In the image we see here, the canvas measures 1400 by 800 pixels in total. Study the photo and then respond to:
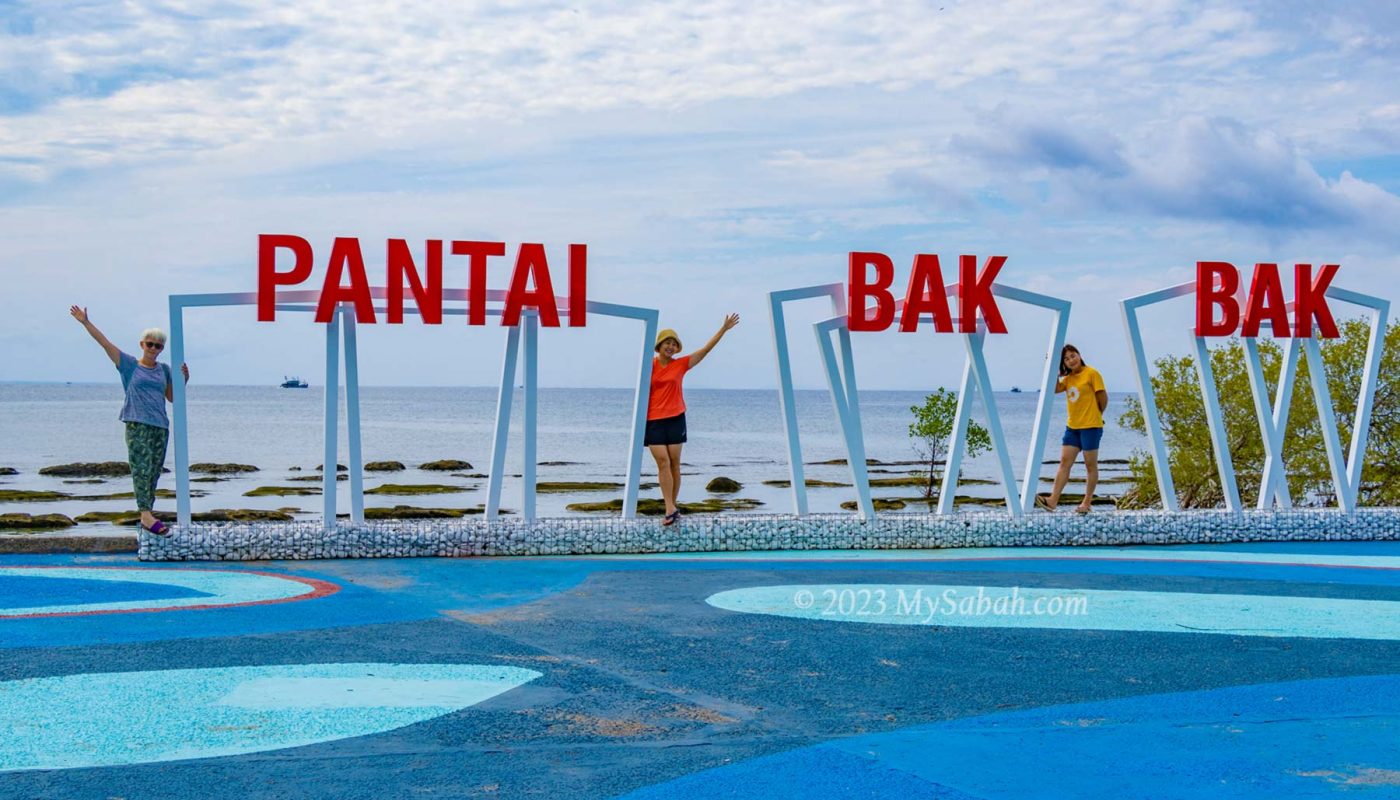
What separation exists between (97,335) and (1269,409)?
12.0m

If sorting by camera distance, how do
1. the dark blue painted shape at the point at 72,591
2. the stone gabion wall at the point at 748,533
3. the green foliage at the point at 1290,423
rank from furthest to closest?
1. the green foliage at the point at 1290,423
2. the stone gabion wall at the point at 748,533
3. the dark blue painted shape at the point at 72,591

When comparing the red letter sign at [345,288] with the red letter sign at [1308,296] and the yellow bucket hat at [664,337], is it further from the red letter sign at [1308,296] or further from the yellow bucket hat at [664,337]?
the red letter sign at [1308,296]

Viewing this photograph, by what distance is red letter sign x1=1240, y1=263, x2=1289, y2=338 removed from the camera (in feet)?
45.1

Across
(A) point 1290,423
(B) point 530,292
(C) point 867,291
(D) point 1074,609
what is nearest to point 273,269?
(B) point 530,292

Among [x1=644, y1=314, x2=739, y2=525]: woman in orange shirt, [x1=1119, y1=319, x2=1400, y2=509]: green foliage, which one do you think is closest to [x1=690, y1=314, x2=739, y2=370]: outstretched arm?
[x1=644, y1=314, x2=739, y2=525]: woman in orange shirt

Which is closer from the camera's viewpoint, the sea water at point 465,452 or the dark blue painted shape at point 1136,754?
the dark blue painted shape at point 1136,754

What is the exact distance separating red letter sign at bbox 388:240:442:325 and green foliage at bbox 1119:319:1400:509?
13793 millimetres

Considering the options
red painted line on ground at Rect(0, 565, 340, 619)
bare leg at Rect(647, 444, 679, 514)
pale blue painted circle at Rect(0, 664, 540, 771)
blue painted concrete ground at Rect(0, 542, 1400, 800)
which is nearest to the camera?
blue painted concrete ground at Rect(0, 542, 1400, 800)

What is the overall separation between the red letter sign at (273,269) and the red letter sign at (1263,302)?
9.68 meters

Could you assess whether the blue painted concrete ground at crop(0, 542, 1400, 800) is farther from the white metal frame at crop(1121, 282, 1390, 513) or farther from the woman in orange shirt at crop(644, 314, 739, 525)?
the white metal frame at crop(1121, 282, 1390, 513)

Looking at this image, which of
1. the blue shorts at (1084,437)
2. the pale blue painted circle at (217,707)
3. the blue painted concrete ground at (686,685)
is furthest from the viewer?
the blue shorts at (1084,437)

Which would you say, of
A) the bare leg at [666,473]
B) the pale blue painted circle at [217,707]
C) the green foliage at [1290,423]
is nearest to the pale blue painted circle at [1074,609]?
the bare leg at [666,473]

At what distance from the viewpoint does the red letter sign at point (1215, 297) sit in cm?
1362

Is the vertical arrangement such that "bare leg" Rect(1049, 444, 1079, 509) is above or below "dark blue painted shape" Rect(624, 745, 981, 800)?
above
